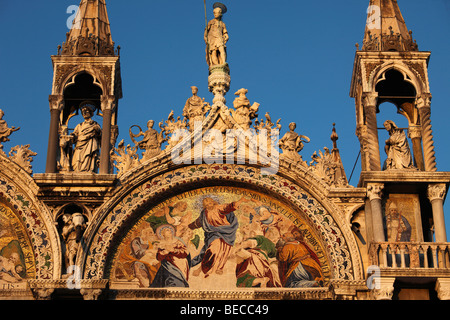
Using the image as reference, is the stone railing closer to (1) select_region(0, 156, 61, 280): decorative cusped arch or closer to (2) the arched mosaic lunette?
(2) the arched mosaic lunette

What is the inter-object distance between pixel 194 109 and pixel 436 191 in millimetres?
4904

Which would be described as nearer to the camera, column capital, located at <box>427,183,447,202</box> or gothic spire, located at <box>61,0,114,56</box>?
column capital, located at <box>427,183,447,202</box>

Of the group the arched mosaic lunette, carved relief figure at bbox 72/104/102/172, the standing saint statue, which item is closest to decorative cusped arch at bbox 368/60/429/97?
the arched mosaic lunette

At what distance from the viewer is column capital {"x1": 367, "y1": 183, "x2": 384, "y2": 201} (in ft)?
68.9

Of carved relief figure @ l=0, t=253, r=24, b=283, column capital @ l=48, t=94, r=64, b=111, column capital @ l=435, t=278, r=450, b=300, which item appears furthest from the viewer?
column capital @ l=48, t=94, r=64, b=111

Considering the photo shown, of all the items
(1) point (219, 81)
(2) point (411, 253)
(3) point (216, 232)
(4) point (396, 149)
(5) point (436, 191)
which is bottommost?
(2) point (411, 253)

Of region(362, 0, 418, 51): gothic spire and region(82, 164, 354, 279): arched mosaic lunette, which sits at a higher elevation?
region(362, 0, 418, 51): gothic spire

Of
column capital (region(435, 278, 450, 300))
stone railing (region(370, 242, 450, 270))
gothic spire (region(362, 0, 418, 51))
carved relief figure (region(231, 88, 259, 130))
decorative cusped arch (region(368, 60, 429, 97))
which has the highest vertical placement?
gothic spire (region(362, 0, 418, 51))

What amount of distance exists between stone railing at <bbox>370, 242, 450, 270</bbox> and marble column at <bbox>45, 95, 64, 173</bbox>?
243 inches

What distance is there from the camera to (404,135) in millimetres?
21891

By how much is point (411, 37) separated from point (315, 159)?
11.3ft

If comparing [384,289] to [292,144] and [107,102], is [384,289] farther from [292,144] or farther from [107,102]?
[107,102]

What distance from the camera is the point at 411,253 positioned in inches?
800

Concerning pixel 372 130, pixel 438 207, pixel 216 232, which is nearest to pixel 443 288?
pixel 438 207
